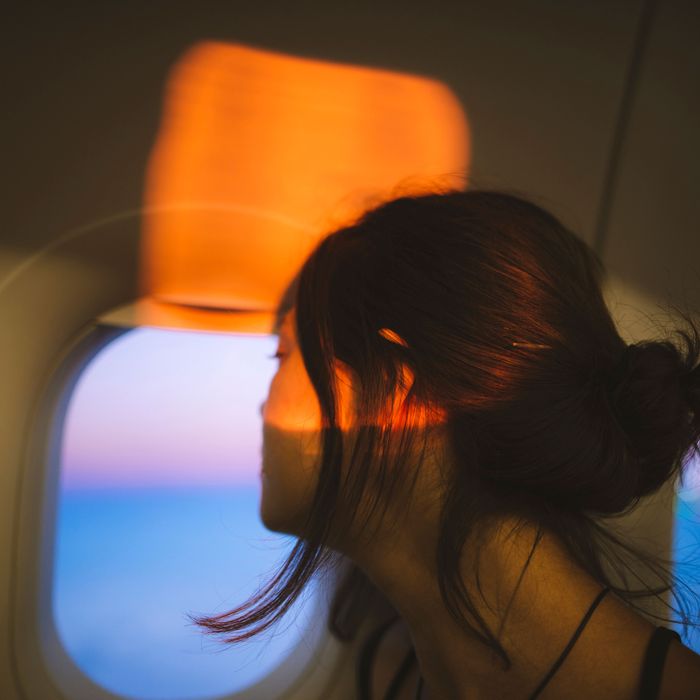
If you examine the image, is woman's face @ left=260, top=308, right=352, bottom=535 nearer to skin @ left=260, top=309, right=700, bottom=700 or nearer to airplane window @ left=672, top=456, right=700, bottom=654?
skin @ left=260, top=309, right=700, bottom=700

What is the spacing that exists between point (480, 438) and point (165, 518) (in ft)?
2.22

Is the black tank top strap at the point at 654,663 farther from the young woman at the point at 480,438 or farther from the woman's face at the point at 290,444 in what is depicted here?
the woman's face at the point at 290,444

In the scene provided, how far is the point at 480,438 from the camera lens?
73cm

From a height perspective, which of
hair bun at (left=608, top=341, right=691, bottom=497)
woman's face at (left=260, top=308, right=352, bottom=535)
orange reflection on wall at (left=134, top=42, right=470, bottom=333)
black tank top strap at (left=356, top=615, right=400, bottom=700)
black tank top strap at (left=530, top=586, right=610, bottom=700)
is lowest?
black tank top strap at (left=356, top=615, right=400, bottom=700)

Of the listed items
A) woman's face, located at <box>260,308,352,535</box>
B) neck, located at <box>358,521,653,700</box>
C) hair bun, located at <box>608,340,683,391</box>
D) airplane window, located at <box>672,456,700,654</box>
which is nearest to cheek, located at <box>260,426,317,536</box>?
woman's face, located at <box>260,308,352,535</box>

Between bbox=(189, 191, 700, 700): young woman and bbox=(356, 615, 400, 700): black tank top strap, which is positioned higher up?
bbox=(189, 191, 700, 700): young woman

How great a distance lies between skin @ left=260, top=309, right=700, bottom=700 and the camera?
688mm

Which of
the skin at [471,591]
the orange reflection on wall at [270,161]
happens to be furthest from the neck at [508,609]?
the orange reflection on wall at [270,161]

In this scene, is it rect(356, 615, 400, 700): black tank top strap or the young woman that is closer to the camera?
the young woman

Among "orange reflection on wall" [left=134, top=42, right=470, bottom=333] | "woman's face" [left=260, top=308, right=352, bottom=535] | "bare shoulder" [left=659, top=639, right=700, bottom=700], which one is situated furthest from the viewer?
"orange reflection on wall" [left=134, top=42, right=470, bottom=333]

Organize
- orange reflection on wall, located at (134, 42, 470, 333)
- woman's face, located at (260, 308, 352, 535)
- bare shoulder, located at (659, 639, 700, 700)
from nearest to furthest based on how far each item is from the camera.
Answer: bare shoulder, located at (659, 639, 700, 700) < woman's face, located at (260, 308, 352, 535) < orange reflection on wall, located at (134, 42, 470, 333)

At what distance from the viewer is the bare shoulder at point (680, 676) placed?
64 centimetres

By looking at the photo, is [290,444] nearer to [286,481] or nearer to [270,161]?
[286,481]

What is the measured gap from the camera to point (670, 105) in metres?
1.02
